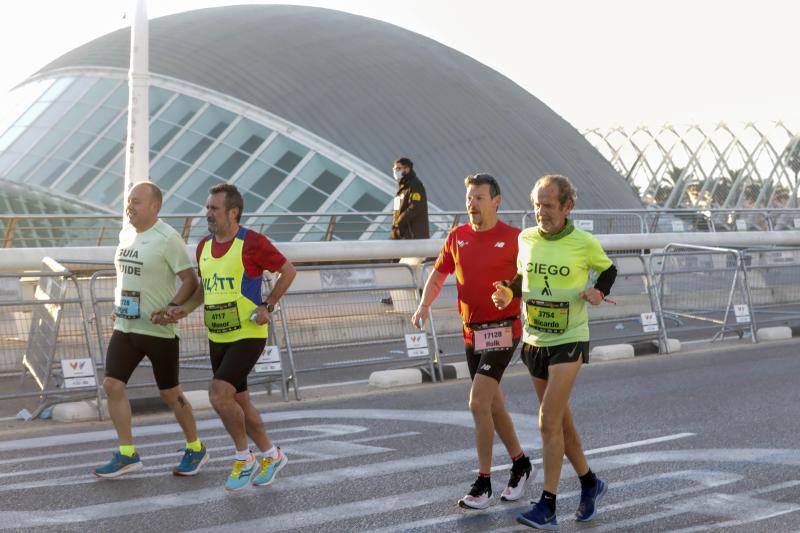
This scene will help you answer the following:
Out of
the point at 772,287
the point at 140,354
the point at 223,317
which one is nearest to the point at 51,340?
the point at 140,354

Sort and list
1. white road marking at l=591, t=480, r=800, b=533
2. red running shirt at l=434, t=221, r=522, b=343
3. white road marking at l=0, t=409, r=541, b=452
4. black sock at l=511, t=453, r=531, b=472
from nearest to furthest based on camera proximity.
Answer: white road marking at l=591, t=480, r=800, b=533
red running shirt at l=434, t=221, r=522, b=343
black sock at l=511, t=453, r=531, b=472
white road marking at l=0, t=409, r=541, b=452

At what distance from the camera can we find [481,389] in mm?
6688

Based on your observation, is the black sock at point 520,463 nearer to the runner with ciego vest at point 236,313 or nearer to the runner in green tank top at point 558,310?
the runner in green tank top at point 558,310

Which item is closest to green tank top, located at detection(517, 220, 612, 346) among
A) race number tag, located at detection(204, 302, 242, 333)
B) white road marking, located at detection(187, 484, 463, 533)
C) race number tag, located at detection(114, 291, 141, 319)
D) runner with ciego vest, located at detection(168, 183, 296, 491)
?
white road marking, located at detection(187, 484, 463, 533)

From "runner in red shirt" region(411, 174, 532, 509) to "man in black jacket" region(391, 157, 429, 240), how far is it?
33.9ft

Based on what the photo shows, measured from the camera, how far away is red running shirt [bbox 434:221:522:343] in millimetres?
6801

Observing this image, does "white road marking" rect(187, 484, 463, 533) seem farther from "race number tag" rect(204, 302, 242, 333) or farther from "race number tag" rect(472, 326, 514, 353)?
"race number tag" rect(204, 302, 242, 333)

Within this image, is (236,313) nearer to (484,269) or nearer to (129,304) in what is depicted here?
(129,304)

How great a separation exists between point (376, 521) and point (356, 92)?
3277 cm

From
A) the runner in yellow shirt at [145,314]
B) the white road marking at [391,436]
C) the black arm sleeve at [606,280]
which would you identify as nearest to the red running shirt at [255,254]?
the runner in yellow shirt at [145,314]

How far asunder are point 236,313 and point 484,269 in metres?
1.52

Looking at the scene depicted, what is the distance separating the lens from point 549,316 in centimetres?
639

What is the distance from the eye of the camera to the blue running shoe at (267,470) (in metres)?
7.27

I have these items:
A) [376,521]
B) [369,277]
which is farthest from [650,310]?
[376,521]
